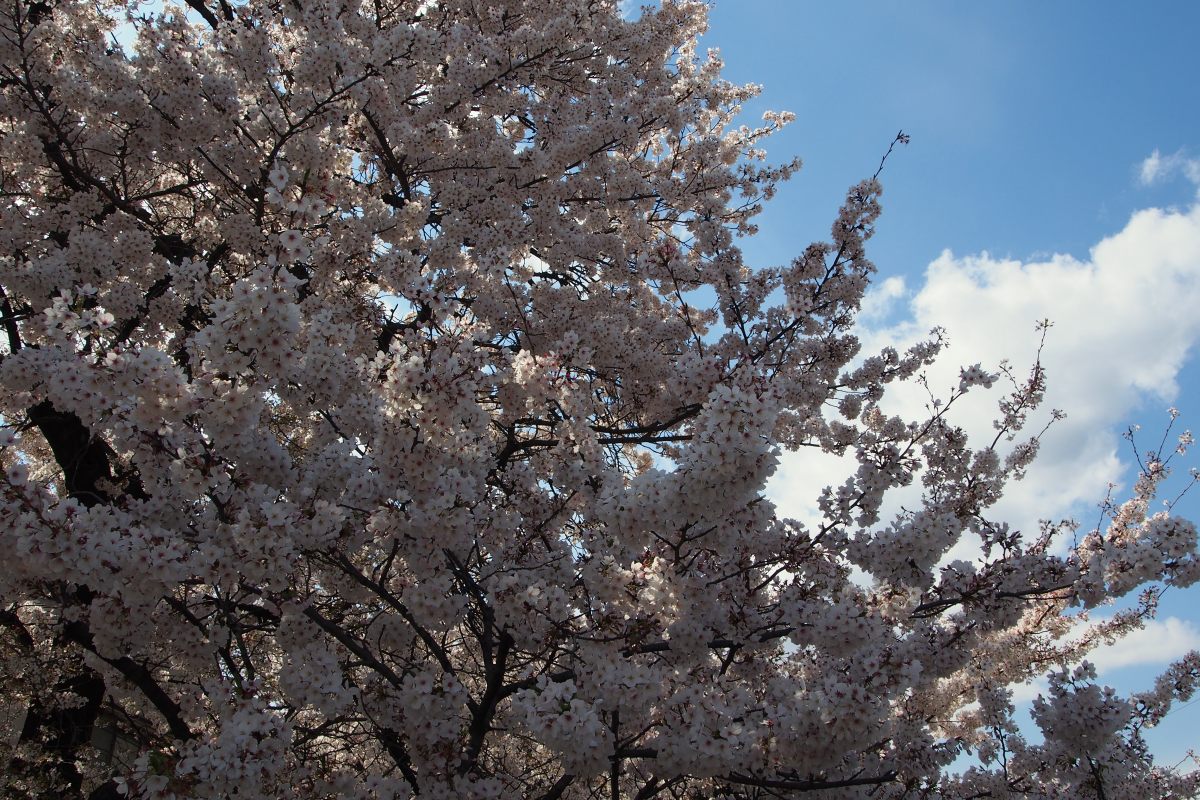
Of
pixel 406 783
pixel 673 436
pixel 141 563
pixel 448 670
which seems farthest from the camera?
pixel 673 436

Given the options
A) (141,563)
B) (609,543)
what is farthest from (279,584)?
(609,543)

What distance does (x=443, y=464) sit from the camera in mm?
4777

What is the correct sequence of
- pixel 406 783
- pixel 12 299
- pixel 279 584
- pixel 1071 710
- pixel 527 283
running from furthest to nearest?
pixel 527 283 < pixel 12 299 < pixel 1071 710 < pixel 406 783 < pixel 279 584

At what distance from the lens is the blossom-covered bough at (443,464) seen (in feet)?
13.8

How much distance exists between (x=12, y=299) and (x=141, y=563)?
16.2ft

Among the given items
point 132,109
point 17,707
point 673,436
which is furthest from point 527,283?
point 17,707

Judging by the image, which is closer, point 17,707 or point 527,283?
point 17,707

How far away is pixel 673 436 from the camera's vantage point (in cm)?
827

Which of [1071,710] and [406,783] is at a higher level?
[1071,710]

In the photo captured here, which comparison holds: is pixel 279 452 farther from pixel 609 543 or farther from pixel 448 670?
pixel 609 543

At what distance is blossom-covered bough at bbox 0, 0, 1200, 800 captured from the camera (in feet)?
13.8

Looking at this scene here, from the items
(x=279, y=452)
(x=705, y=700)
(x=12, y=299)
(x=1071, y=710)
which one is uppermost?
(x=12, y=299)

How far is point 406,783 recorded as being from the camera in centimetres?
479

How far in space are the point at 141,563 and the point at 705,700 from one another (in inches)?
125
